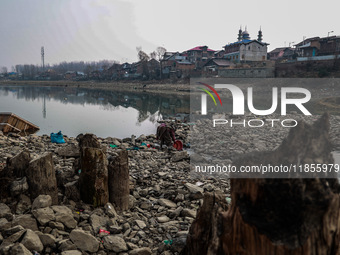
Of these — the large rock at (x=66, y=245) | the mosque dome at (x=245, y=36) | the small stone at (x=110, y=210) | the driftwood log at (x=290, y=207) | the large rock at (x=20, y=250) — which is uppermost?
the mosque dome at (x=245, y=36)

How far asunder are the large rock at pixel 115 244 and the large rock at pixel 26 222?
33.8 inches

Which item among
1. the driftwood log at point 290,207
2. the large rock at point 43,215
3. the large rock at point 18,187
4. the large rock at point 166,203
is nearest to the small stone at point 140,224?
the large rock at point 166,203

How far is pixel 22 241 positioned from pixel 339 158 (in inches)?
377

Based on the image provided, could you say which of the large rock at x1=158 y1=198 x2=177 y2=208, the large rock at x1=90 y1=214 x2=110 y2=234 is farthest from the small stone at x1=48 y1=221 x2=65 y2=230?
the large rock at x1=158 y1=198 x2=177 y2=208

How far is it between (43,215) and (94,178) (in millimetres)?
868

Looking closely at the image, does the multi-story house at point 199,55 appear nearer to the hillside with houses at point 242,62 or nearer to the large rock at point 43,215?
the hillside with houses at point 242,62

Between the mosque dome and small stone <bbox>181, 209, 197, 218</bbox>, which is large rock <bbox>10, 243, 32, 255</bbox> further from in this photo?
the mosque dome

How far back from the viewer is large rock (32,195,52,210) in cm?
351

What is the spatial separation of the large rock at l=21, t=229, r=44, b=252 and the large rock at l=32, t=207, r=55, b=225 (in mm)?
295

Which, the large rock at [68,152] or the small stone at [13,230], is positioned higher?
the large rock at [68,152]

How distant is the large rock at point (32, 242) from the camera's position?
2896mm

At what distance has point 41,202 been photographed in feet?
11.5

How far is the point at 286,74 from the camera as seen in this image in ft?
120

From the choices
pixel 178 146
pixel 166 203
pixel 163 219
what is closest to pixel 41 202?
pixel 163 219
